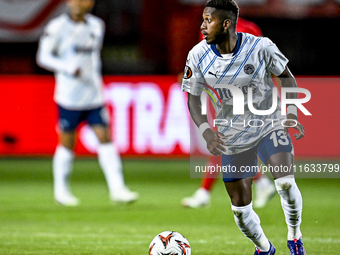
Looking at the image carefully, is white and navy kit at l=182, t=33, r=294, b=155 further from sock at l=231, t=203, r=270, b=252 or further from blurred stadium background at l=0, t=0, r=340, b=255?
blurred stadium background at l=0, t=0, r=340, b=255

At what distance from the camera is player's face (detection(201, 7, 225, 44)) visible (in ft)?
13.1

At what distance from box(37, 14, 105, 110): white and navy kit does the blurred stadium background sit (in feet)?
3.83

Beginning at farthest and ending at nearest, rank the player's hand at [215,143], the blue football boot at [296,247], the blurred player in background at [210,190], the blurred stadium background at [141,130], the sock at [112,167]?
the sock at [112,167] → the blurred player in background at [210,190] → the blurred stadium background at [141,130] → the blue football boot at [296,247] → the player's hand at [215,143]

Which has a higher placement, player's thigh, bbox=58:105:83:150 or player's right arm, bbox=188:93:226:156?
player's right arm, bbox=188:93:226:156

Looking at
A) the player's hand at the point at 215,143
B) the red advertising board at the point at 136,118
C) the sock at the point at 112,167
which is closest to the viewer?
the player's hand at the point at 215,143

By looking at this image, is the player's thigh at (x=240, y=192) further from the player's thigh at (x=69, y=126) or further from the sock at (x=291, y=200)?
the player's thigh at (x=69, y=126)

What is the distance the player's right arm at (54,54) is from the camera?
7523 millimetres

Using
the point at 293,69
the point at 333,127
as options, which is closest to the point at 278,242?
the point at 333,127

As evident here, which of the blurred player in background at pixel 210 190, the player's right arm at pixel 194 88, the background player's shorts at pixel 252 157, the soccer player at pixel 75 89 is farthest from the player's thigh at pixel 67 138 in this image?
the background player's shorts at pixel 252 157

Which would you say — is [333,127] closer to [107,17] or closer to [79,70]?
[79,70]

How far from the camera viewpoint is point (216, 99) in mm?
4230

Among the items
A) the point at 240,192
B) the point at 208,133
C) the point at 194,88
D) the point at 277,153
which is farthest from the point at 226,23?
the point at 240,192

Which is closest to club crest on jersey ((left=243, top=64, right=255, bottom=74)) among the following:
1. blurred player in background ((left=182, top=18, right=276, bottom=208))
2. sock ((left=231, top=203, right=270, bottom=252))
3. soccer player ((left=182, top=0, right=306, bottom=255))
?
soccer player ((left=182, top=0, right=306, bottom=255))

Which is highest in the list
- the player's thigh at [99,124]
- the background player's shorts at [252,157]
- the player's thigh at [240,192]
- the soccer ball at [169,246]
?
the background player's shorts at [252,157]
